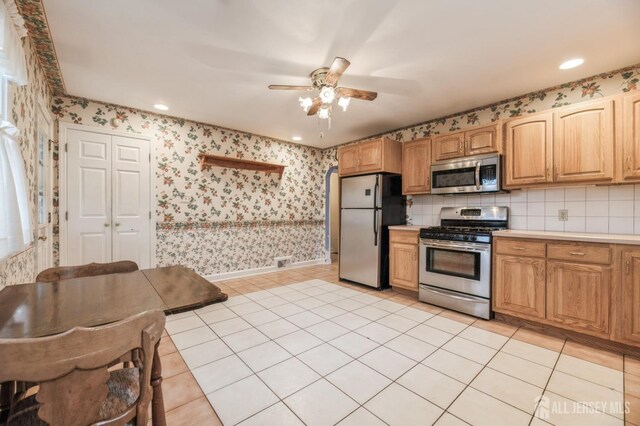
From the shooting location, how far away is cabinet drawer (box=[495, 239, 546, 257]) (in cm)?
255

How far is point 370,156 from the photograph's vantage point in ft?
13.0

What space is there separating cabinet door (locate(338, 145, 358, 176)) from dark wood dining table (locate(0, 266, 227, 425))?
9.92 feet

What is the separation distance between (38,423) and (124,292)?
0.61 metres

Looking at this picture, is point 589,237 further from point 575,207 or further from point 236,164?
point 236,164

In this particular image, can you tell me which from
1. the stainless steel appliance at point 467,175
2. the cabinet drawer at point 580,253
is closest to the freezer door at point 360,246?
the stainless steel appliance at point 467,175

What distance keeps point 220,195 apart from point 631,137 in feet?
15.5

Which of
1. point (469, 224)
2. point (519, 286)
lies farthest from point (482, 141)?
point (519, 286)

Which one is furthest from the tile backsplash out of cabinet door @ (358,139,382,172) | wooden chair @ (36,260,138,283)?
wooden chair @ (36,260,138,283)

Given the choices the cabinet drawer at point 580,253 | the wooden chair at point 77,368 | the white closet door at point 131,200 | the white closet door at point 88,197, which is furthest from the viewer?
the white closet door at point 131,200

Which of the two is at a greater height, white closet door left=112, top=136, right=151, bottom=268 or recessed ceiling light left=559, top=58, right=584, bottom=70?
recessed ceiling light left=559, top=58, right=584, bottom=70

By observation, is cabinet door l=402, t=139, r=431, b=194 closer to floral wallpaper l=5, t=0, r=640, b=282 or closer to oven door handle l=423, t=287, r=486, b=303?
floral wallpaper l=5, t=0, r=640, b=282

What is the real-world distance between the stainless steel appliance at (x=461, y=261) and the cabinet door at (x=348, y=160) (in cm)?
148

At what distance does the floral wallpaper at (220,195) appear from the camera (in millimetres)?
3771

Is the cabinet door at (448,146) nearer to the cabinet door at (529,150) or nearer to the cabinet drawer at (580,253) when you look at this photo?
the cabinet door at (529,150)
